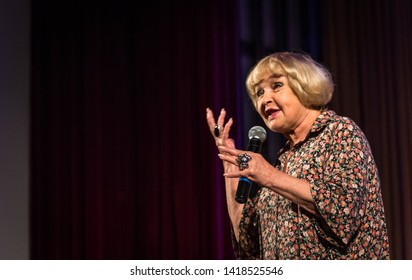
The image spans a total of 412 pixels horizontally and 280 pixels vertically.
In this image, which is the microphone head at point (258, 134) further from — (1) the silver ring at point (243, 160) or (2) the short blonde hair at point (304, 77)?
(1) the silver ring at point (243, 160)

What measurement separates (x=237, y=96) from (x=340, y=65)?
57 cm

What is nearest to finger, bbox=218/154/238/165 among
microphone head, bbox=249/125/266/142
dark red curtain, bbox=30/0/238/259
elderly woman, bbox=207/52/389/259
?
elderly woman, bbox=207/52/389/259

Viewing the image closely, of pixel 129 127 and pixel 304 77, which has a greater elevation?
pixel 129 127

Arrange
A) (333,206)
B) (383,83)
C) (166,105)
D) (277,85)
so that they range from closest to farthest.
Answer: (333,206), (277,85), (383,83), (166,105)

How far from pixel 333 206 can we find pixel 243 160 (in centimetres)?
26

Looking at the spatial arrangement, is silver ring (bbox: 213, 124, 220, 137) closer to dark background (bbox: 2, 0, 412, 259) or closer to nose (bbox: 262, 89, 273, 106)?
nose (bbox: 262, 89, 273, 106)

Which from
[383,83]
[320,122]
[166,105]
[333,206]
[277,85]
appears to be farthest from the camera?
[166,105]

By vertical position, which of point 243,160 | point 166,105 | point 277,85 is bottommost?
point 243,160

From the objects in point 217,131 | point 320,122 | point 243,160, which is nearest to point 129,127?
point 217,131

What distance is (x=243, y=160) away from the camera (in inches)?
63.2

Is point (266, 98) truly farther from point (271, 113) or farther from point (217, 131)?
point (217, 131)

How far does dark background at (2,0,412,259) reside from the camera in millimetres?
2955

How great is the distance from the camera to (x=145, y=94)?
3527mm
